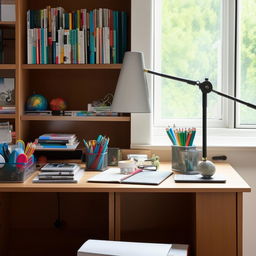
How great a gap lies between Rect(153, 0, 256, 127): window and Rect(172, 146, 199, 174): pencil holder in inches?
23.5

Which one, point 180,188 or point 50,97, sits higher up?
point 50,97

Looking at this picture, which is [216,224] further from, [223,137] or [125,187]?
[223,137]

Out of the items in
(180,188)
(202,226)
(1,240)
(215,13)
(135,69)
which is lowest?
(1,240)

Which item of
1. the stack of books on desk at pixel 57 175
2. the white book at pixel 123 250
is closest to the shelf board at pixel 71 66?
the stack of books on desk at pixel 57 175

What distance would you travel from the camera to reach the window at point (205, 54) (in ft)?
10.7

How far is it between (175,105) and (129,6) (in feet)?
2.19

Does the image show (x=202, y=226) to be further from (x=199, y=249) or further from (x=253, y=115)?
(x=253, y=115)

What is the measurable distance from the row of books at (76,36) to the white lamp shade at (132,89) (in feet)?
1.17

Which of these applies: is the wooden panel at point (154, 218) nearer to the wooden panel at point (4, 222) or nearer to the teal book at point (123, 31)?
the wooden panel at point (4, 222)

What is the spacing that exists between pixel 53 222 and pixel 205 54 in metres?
1.40

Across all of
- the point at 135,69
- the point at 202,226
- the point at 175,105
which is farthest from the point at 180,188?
the point at 175,105

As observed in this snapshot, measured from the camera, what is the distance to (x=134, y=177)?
8.34ft

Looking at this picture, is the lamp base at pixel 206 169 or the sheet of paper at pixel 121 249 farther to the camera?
the lamp base at pixel 206 169

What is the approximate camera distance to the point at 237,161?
310cm
